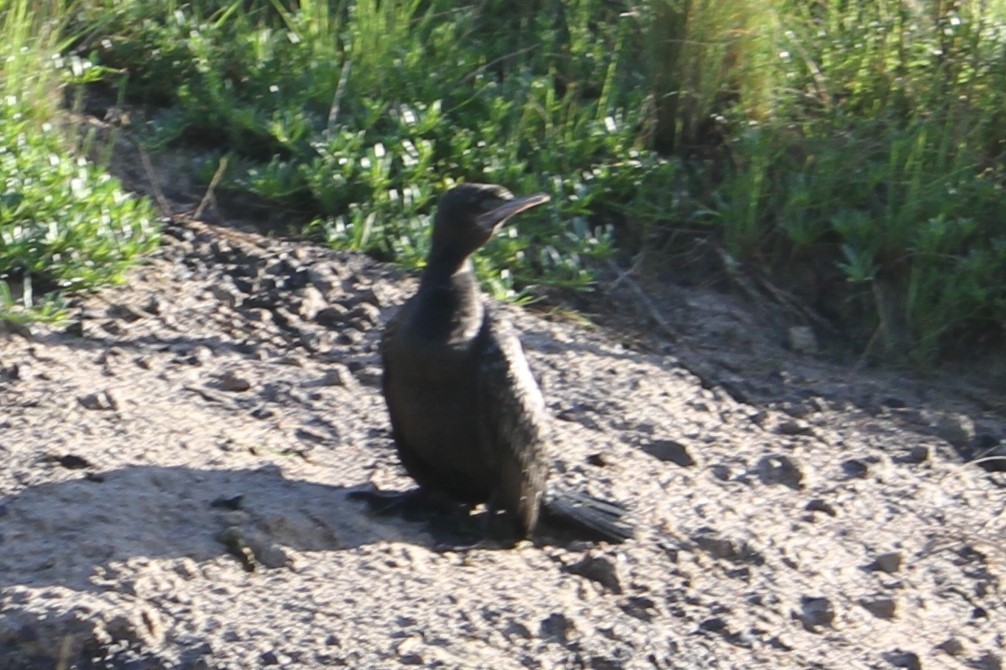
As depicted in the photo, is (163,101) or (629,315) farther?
(163,101)

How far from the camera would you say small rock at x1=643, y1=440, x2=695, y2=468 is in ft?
16.2

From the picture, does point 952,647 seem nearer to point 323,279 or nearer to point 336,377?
point 336,377

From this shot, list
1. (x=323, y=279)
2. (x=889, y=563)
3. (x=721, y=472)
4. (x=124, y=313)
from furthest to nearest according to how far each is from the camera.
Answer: (x=323, y=279), (x=124, y=313), (x=721, y=472), (x=889, y=563)

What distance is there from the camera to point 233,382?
16.3ft

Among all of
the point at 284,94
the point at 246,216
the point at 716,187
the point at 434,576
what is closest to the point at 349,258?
the point at 246,216

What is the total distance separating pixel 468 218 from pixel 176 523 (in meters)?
1.16

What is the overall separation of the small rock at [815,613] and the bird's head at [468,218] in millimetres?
1333

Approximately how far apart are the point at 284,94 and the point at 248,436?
7.12ft

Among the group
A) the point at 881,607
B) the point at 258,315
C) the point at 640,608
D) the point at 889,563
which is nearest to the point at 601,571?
the point at 640,608

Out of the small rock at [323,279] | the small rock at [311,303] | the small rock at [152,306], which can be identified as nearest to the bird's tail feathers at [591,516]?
the small rock at [311,303]

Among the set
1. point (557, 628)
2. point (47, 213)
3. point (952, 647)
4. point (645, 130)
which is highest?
point (645, 130)

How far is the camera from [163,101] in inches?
258

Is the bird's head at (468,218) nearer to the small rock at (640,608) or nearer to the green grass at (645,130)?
the small rock at (640,608)

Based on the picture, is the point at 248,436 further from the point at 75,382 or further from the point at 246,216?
the point at 246,216
